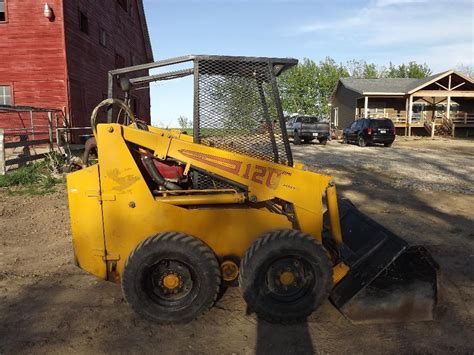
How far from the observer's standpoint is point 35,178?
35.4 ft

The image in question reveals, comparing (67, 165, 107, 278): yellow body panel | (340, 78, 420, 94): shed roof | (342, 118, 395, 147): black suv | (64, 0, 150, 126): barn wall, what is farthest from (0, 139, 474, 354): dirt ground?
(340, 78, 420, 94): shed roof

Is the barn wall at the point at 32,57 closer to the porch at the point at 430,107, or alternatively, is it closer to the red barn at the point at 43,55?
the red barn at the point at 43,55

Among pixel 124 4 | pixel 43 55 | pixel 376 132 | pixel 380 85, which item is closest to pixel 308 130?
pixel 376 132

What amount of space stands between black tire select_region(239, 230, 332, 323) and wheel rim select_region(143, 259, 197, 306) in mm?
465

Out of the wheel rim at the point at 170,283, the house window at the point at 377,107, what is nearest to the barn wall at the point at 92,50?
the wheel rim at the point at 170,283

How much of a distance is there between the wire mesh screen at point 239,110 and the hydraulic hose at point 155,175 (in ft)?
1.62

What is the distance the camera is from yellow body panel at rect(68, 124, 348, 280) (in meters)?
3.73

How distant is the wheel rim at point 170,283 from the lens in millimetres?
3680

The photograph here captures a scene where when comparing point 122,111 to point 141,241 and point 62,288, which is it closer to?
point 141,241

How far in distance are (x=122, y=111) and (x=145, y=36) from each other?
2697 cm

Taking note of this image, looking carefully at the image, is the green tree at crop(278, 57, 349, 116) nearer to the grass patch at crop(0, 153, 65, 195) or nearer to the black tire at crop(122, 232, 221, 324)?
→ the grass patch at crop(0, 153, 65, 195)

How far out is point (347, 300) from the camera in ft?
12.0

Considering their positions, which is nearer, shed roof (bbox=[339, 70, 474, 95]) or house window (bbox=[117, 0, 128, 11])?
house window (bbox=[117, 0, 128, 11])

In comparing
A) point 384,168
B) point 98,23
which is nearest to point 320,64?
point 98,23
